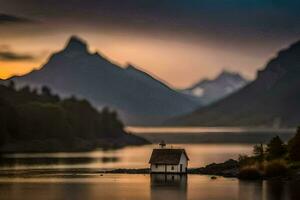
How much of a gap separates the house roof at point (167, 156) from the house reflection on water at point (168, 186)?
6.41 feet

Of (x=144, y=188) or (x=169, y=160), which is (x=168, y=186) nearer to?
(x=144, y=188)

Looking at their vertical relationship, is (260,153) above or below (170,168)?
above

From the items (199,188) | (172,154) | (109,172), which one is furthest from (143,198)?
(109,172)

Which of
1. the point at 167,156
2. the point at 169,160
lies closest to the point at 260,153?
the point at 169,160

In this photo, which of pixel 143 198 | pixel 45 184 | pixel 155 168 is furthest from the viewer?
pixel 155 168

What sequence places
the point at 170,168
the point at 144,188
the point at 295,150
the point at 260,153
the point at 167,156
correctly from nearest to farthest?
→ 1. the point at 144,188
2. the point at 167,156
3. the point at 170,168
4. the point at 260,153
5. the point at 295,150

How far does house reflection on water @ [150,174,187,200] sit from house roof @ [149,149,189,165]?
1.96 m

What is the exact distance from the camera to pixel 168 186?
9156 centimetres

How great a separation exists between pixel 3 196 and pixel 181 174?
3432 cm

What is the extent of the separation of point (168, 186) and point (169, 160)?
1519cm

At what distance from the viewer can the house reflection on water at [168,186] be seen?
81000 millimetres

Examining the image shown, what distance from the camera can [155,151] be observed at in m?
106

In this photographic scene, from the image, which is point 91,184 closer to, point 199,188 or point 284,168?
point 199,188

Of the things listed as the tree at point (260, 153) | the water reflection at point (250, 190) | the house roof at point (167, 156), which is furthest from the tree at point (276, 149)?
the water reflection at point (250, 190)
